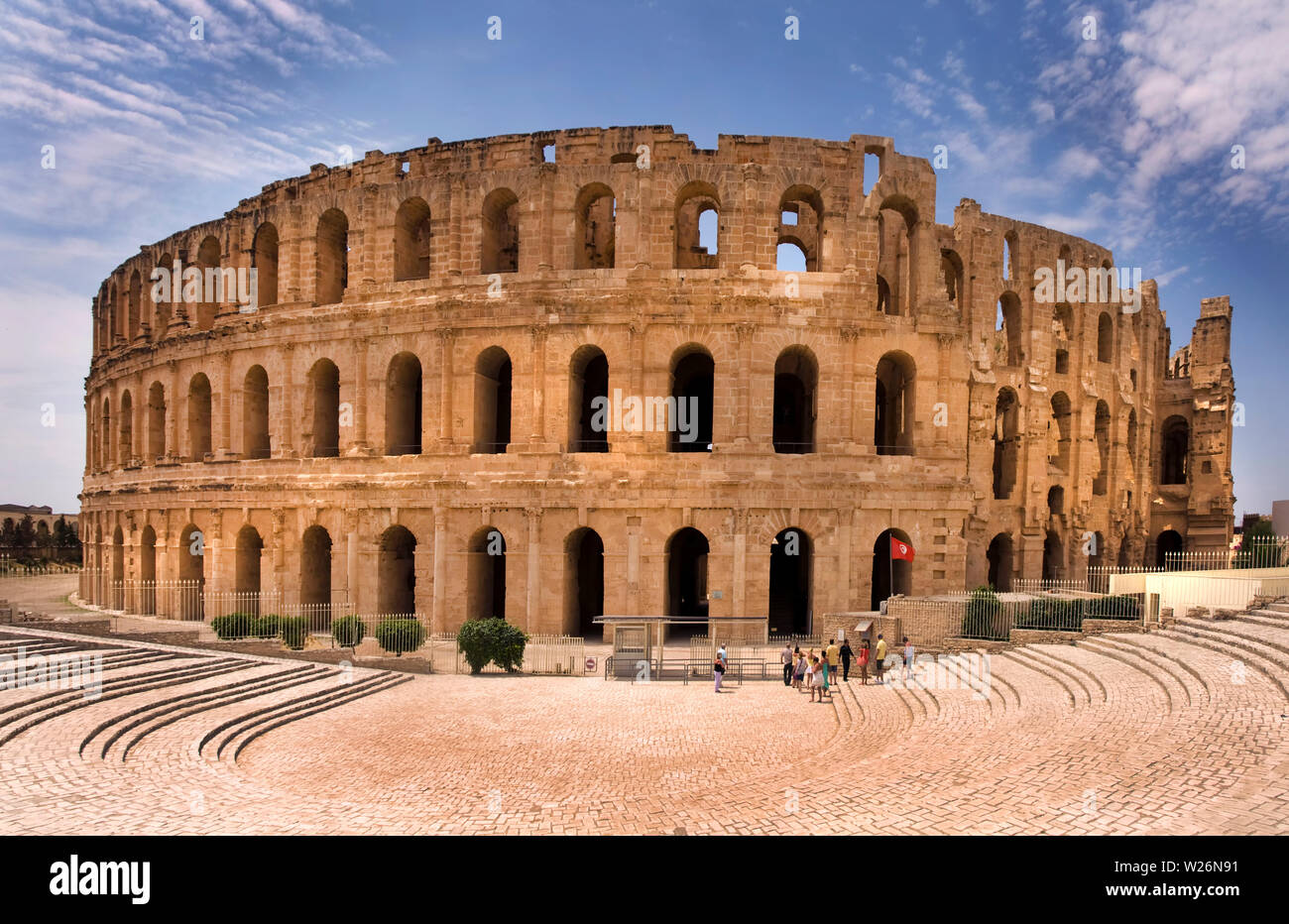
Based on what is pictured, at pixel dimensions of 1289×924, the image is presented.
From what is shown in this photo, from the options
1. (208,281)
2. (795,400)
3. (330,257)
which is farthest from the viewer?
(795,400)

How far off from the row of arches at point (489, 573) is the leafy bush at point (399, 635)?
4060 mm

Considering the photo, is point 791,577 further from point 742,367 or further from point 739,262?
point 739,262

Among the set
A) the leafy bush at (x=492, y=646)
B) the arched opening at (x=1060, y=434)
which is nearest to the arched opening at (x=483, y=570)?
the leafy bush at (x=492, y=646)

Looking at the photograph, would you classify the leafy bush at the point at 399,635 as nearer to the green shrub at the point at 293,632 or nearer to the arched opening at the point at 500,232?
the green shrub at the point at 293,632

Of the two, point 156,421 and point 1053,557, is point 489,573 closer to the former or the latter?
point 156,421

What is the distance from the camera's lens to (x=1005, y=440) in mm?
33969

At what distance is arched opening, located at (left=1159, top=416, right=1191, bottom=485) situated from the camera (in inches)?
1752

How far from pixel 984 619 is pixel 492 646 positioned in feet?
48.9

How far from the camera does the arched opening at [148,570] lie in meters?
34.0

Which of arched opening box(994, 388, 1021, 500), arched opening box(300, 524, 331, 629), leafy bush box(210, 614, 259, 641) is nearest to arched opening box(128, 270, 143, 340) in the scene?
arched opening box(300, 524, 331, 629)

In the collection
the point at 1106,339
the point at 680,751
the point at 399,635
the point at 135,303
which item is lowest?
the point at 680,751

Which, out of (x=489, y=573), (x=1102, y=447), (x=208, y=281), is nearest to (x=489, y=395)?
(x=489, y=573)

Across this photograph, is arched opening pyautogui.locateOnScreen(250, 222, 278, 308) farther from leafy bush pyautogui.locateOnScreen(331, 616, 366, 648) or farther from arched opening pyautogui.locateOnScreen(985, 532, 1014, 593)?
arched opening pyautogui.locateOnScreen(985, 532, 1014, 593)

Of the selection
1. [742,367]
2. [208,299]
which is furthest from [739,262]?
[208,299]
